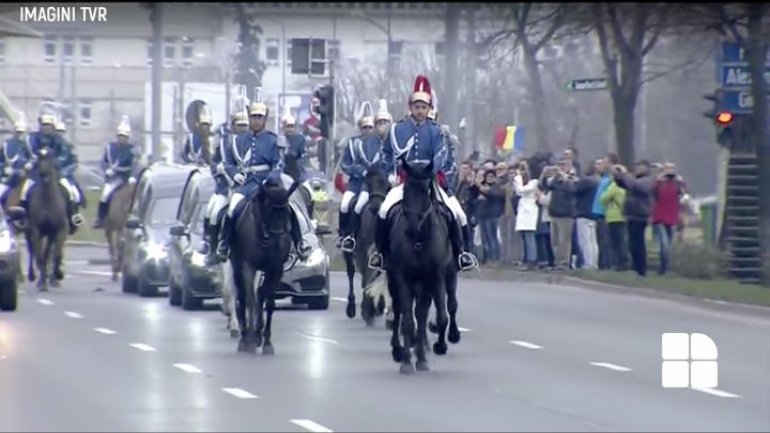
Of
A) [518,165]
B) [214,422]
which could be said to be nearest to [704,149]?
[518,165]

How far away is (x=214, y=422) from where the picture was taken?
15.2 meters

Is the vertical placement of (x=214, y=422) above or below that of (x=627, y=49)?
below

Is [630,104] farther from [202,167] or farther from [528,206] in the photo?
[202,167]

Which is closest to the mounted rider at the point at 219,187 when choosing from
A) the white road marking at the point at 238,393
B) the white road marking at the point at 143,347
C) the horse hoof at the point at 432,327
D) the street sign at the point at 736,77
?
the white road marking at the point at 143,347

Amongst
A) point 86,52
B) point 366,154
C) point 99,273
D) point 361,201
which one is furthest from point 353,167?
point 86,52

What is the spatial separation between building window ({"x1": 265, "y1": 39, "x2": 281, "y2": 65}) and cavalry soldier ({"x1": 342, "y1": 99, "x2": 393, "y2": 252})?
29.3 m

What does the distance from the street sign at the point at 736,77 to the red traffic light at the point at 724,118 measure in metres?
0.61

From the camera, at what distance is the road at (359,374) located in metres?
15.5

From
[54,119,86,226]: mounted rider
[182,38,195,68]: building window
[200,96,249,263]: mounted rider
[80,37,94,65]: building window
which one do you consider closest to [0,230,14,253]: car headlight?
[200,96,249,263]: mounted rider

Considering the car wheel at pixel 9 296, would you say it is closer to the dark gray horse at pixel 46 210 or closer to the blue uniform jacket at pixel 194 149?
the dark gray horse at pixel 46 210

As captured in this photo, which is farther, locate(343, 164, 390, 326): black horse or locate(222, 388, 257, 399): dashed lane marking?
locate(343, 164, 390, 326): black horse

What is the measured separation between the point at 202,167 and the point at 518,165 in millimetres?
7652

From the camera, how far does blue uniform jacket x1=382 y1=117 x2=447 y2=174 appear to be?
19.5m

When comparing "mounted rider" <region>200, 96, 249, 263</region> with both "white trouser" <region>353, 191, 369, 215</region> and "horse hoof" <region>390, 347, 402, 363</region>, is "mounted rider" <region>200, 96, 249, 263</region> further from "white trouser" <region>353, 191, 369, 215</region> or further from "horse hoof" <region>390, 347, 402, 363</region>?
"horse hoof" <region>390, 347, 402, 363</region>
